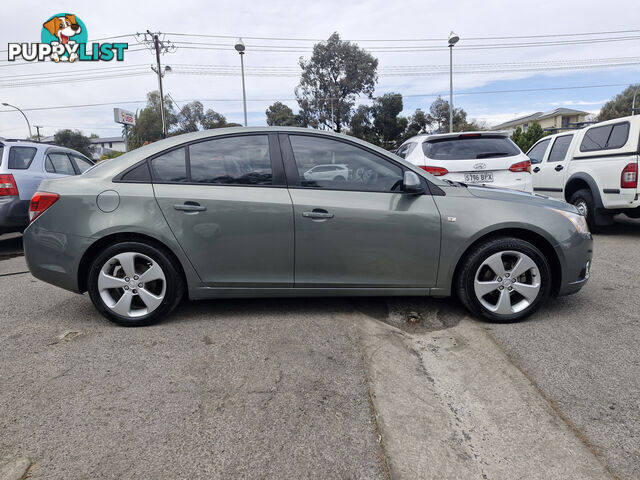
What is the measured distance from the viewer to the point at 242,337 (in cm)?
314

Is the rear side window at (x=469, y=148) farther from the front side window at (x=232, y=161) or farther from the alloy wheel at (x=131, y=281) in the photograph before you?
the alloy wheel at (x=131, y=281)

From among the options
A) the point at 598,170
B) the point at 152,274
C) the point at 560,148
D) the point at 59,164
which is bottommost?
the point at 152,274

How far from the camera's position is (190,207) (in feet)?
10.7

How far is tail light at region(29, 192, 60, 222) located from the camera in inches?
131

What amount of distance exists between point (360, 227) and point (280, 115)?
55.6m

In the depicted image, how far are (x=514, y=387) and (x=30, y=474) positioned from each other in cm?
241

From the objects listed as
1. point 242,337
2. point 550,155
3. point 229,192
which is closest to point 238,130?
point 229,192

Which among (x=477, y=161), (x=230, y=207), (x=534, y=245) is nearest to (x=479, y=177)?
(x=477, y=161)

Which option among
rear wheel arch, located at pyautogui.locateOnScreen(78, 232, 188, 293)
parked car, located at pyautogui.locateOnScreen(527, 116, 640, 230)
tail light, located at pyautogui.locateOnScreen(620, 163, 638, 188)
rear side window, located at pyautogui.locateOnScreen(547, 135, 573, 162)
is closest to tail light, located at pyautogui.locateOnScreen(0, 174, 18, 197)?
rear wheel arch, located at pyautogui.locateOnScreen(78, 232, 188, 293)

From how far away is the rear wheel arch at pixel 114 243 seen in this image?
332 cm

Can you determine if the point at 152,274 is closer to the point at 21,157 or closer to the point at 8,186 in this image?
the point at 8,186

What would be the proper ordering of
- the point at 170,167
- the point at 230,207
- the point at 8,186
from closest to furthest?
the point at 230,207 < the point at 170,167 < the point at 8,186

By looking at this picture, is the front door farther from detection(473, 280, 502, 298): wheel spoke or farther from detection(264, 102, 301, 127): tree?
detection(264, 102, 301, 127): tree

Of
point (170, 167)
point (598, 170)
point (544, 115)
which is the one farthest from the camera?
point (544, 115)
